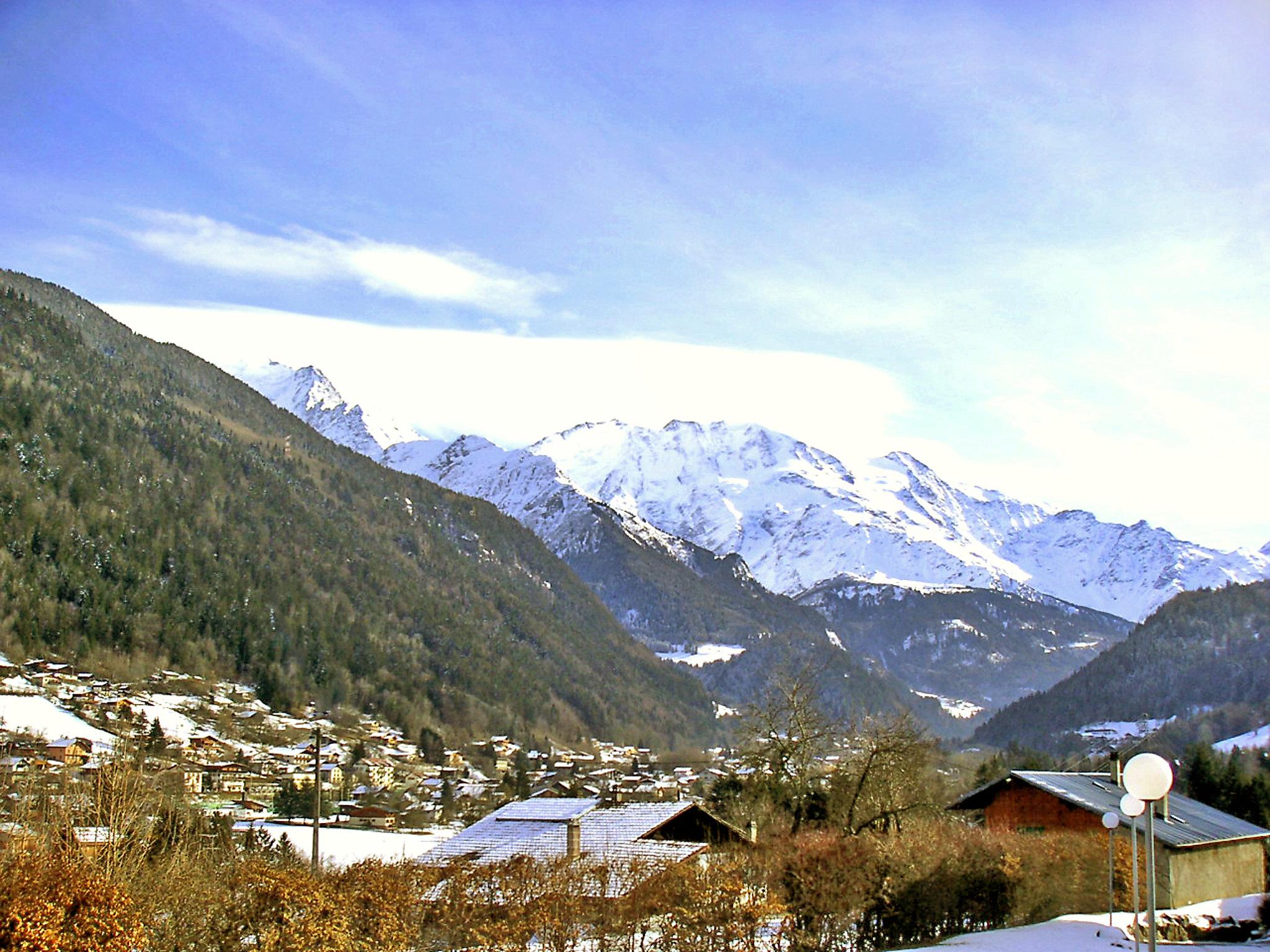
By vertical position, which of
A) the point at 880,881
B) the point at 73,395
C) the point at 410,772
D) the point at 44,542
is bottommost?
the point at 410,772

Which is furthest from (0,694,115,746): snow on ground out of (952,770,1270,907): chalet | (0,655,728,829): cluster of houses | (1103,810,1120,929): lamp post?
(1103,810,1120,929): lamp post

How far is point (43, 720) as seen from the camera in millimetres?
111938

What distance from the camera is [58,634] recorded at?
146875 mm

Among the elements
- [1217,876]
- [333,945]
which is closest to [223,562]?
[1217,876]

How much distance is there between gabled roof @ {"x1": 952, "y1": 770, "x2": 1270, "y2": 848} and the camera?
1634 inches

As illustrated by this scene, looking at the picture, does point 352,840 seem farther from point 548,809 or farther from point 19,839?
point 19,839

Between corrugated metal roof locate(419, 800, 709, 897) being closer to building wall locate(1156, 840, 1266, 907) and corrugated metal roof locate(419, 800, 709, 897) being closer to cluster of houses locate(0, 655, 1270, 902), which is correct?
cluster of houses locate(0, 655, 1270, 902)

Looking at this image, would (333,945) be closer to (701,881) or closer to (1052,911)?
(701,881)

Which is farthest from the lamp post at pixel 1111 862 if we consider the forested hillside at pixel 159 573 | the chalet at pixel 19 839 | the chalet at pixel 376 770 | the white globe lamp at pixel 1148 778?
the forested hillside at pixel 159 573

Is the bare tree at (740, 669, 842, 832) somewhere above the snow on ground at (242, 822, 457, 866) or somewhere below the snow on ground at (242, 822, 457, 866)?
above

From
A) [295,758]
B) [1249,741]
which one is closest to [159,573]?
[295,758]

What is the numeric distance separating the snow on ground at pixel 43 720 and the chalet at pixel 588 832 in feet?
232

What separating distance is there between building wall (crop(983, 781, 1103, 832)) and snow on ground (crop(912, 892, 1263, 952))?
9.70m

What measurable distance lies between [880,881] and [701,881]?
674 centimetres
